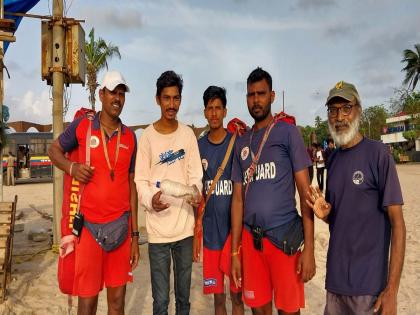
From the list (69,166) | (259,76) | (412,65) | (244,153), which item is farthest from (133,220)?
(412,65)

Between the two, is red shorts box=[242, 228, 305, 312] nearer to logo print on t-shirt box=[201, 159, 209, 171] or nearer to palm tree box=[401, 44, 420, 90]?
logo print on t-shirt box=[201, 159, 209, 171]

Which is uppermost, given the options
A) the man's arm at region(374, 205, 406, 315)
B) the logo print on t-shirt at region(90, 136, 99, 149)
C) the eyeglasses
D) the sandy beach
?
the eyeglasses

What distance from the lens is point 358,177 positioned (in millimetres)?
2486

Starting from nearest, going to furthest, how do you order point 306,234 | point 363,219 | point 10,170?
point 363,219, point 306,234, point 10,170

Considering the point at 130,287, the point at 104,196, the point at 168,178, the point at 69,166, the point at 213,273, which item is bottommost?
the point at 130,287

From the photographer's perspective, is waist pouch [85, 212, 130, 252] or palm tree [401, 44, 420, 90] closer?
waist pouch [85, 212, 130, 252]

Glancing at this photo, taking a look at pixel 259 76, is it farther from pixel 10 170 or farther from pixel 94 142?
pixel 10 170

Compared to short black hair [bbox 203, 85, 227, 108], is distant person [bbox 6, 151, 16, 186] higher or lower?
lower

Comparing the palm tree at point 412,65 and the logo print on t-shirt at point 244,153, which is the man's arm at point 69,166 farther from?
the palm tree at point 412,65

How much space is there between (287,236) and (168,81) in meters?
1.68

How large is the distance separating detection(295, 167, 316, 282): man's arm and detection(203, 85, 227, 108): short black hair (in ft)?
4.13

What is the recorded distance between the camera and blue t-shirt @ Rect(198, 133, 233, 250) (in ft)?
11.8

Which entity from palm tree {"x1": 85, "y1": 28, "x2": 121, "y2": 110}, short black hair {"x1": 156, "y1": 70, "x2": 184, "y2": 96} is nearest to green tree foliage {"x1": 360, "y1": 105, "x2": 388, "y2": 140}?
palm tree {"x1": 85, "y1": 28, "x2": 121, "y2": 110}

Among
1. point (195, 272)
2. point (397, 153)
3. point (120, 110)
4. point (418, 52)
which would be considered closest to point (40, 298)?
point (195, 272)
